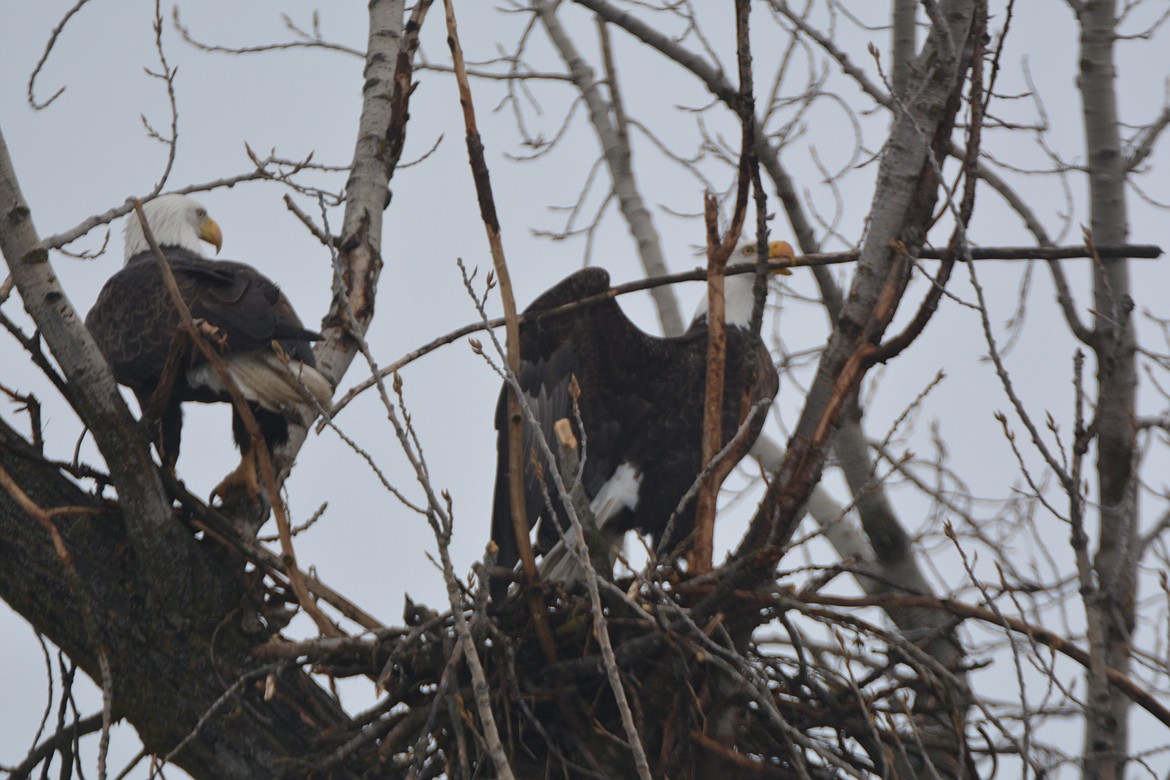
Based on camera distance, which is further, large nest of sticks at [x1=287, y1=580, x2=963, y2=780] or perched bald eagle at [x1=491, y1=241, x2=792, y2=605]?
perched bald eagle at [x1=491, y1=241, x2=792, y2=605]

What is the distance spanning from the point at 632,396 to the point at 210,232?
5.62 ft

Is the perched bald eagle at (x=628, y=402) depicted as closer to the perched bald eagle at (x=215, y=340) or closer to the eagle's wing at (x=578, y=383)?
the eagle's wing at (x=578, y=383)

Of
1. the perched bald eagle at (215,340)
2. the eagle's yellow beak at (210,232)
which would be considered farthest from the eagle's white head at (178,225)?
the perched bald eagle at (215,340)

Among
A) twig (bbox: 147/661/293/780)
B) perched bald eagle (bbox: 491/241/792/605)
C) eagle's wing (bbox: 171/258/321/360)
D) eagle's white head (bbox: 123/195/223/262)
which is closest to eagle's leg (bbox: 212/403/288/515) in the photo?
eagle's wing (bbox: 171/258/321/360)

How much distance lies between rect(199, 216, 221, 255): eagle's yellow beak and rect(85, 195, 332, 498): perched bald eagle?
1036mm

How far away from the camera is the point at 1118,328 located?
10.2ft

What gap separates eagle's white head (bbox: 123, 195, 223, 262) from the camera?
4.64 m

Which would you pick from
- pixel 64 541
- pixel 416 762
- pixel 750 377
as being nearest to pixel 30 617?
pixel 64 541

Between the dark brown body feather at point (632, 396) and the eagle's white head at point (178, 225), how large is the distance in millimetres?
1381

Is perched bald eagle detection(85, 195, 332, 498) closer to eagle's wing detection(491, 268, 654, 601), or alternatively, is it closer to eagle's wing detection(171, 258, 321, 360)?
Result: eagle's wing detection(171, 258, 321, 360)

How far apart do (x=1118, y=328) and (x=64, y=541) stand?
241 centimetres

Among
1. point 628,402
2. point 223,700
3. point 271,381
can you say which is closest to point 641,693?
point 223,700

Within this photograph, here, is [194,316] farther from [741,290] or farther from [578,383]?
[741,290]

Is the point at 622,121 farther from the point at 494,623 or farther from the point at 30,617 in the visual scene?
the point at 30,617
